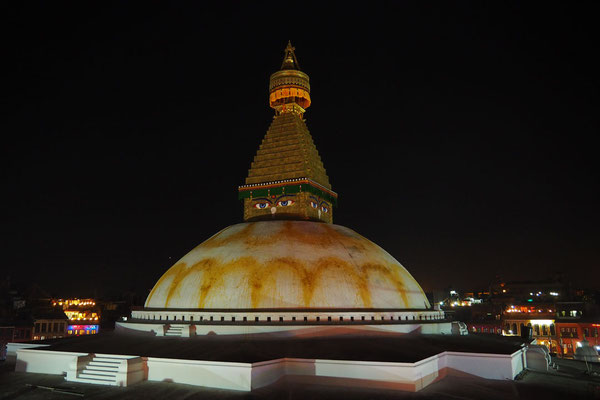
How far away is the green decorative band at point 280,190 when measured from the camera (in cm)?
2273

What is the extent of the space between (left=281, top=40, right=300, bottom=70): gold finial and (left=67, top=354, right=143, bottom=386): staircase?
19349mm

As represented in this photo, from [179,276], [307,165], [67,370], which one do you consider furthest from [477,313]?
[67,370]

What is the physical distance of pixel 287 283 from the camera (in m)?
17.2

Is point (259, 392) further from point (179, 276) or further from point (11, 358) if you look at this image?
point (11, 358)

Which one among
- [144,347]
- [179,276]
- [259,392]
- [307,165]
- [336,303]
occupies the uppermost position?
[307,165]

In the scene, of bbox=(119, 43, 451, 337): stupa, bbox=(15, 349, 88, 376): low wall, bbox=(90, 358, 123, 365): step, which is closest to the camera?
bbox=(90, 358, 123, 365): step

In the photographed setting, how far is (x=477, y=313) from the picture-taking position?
229ft

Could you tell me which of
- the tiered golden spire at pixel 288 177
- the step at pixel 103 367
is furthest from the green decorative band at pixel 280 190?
the step at pixel 103 367

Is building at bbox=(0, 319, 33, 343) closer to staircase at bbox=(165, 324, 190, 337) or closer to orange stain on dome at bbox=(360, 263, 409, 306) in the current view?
staircase at bbox=(165, 324, 190, 337)

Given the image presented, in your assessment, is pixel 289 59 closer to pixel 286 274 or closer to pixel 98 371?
pixel 286 274

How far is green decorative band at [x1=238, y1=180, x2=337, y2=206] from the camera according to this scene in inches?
895

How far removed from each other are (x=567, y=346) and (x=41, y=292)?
81836 mm

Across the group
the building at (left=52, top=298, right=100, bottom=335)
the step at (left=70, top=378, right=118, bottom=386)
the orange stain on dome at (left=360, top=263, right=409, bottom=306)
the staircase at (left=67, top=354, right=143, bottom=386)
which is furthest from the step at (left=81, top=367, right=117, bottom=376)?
the building at (left=52, top=298, right=100, bottom=335)

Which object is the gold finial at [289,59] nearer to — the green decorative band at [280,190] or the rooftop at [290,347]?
the green decorative band at [280,190]
